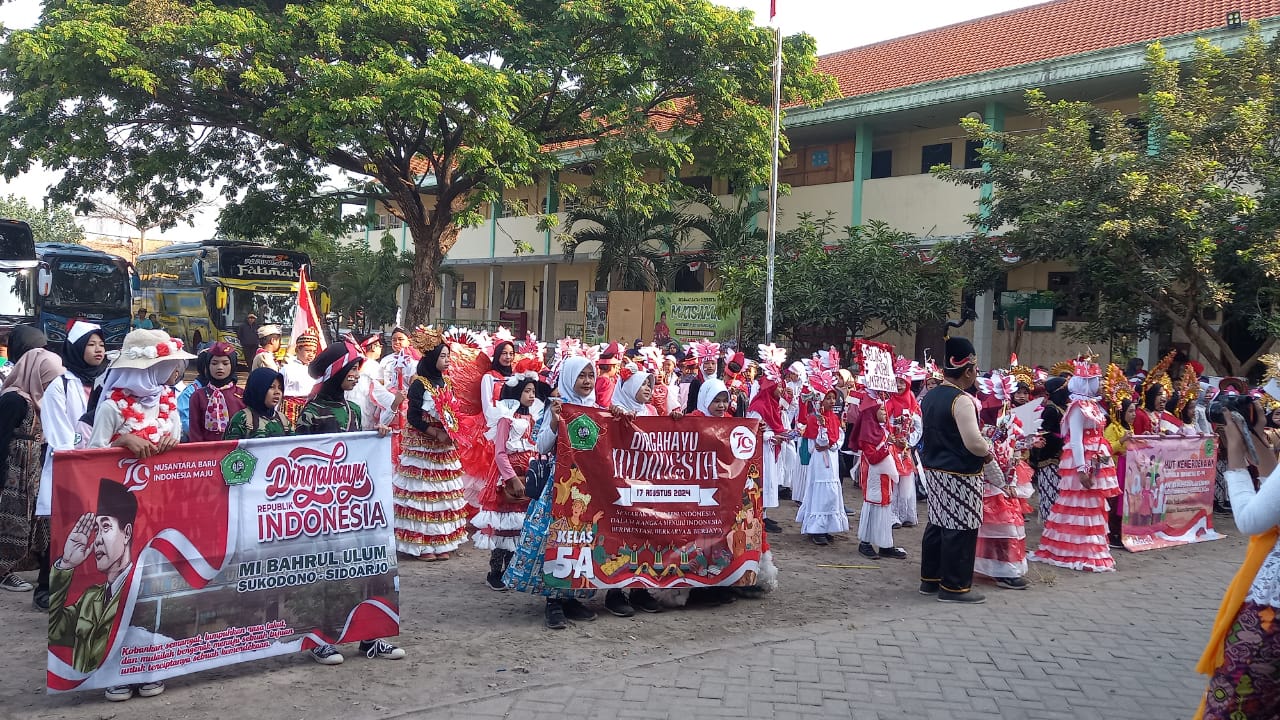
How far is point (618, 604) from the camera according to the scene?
6.04 metres

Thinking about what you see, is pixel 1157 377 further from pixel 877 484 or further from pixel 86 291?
pixel 86 291

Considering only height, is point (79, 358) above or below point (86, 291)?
below

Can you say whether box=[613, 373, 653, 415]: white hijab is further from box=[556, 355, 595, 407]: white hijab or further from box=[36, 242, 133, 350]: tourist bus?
box=[36, 242, 133, 350]: tourist bus

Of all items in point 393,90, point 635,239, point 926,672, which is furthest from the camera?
point 635,239

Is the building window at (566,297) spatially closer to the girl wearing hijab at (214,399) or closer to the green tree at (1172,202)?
the green tree at (1172,202)

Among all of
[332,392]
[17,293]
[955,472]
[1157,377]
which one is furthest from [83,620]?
[17,293]

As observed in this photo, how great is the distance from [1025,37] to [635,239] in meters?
10.3

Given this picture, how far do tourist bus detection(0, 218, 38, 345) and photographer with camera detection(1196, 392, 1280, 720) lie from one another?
21.4 m

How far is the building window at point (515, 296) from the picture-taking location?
34469 mm

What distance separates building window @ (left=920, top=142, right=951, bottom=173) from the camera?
2223 cm

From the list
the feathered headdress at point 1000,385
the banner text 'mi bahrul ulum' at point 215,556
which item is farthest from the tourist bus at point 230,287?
the banner text 'mi bahrul ulum' at point 215,556

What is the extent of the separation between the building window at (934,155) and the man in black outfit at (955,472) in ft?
55.6

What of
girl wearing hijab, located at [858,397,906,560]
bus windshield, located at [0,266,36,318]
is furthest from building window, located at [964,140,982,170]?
bus windshield, located at [0,266,36,318]

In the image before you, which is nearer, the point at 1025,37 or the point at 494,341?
the point at 494,341
